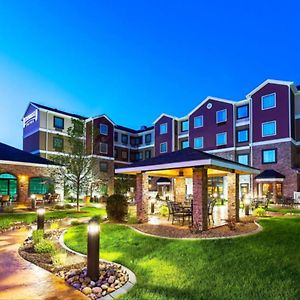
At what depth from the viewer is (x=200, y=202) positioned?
10.9m

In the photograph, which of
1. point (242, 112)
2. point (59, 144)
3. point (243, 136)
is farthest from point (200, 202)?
point (242, 112)

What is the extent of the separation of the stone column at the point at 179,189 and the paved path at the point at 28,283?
11036mm

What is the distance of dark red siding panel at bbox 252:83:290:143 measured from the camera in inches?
1167

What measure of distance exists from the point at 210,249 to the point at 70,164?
1475cm

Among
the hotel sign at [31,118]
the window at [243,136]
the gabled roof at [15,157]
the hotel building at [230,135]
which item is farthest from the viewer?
the hotel sign at [31,118]

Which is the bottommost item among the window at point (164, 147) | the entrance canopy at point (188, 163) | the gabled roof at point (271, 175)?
the gabled roof at point (271, 175)

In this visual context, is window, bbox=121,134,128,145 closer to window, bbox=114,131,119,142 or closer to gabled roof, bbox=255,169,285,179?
window, bbox=114,131,119,142

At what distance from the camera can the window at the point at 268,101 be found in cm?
3062

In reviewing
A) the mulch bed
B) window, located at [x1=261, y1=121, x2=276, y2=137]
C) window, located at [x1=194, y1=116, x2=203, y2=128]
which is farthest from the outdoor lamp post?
window, located at [x1=194, y1=116, x2=203, y2=128]

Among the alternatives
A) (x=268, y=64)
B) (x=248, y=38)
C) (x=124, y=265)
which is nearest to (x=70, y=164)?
(x=124, y=265)

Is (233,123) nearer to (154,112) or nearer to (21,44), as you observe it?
(21,44)

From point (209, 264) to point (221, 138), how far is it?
98.6 feet

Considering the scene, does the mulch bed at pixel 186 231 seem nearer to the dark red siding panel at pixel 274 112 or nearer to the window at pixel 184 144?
the dark red siding panel at pixel 274 112

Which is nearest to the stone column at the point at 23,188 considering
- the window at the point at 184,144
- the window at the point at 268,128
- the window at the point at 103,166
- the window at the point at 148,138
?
the window at the point at 103,166
